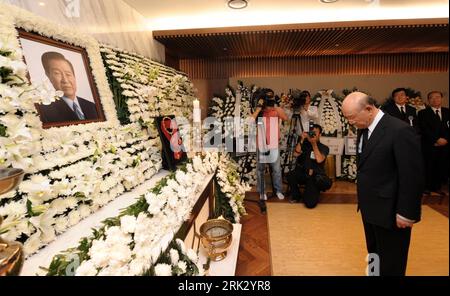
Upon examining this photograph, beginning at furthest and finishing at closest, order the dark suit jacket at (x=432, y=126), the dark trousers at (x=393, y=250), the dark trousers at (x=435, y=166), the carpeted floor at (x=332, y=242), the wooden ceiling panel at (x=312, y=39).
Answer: the dark trousers at (x=435, y=166) < the dark suit jacket at (x=432, y=126) < the wooden ceiling panel at (x=312, y=39) < the carpeted floor at (x=332, y=242) < the dark trousers at (x=393, y=250)

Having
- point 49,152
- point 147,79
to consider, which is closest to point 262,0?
point 147,79

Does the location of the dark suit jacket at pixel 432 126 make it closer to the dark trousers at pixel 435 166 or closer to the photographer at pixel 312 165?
the dark trousers at pixel 435 166

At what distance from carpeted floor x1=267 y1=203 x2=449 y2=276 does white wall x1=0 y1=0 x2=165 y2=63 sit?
7.67ft

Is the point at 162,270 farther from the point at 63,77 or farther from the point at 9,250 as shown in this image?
the point at 63,77

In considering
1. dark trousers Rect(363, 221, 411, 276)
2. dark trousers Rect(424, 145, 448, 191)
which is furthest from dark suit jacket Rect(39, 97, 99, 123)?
dark trousers Rect(424, 145, 448, 191)

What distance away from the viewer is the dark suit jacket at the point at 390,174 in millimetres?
1458

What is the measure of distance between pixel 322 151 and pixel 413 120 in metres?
1.37

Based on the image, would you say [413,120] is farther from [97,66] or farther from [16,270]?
[16,270]

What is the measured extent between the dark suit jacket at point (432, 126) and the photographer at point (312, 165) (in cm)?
155

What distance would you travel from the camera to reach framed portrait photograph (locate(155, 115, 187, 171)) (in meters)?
2.16

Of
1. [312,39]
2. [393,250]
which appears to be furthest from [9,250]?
[312,39]

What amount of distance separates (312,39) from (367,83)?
184cm

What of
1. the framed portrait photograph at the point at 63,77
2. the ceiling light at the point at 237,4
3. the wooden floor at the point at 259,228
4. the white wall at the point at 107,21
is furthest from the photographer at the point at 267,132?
the framed portrait photograph at the point at 63,77

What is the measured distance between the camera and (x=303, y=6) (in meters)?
2.79
